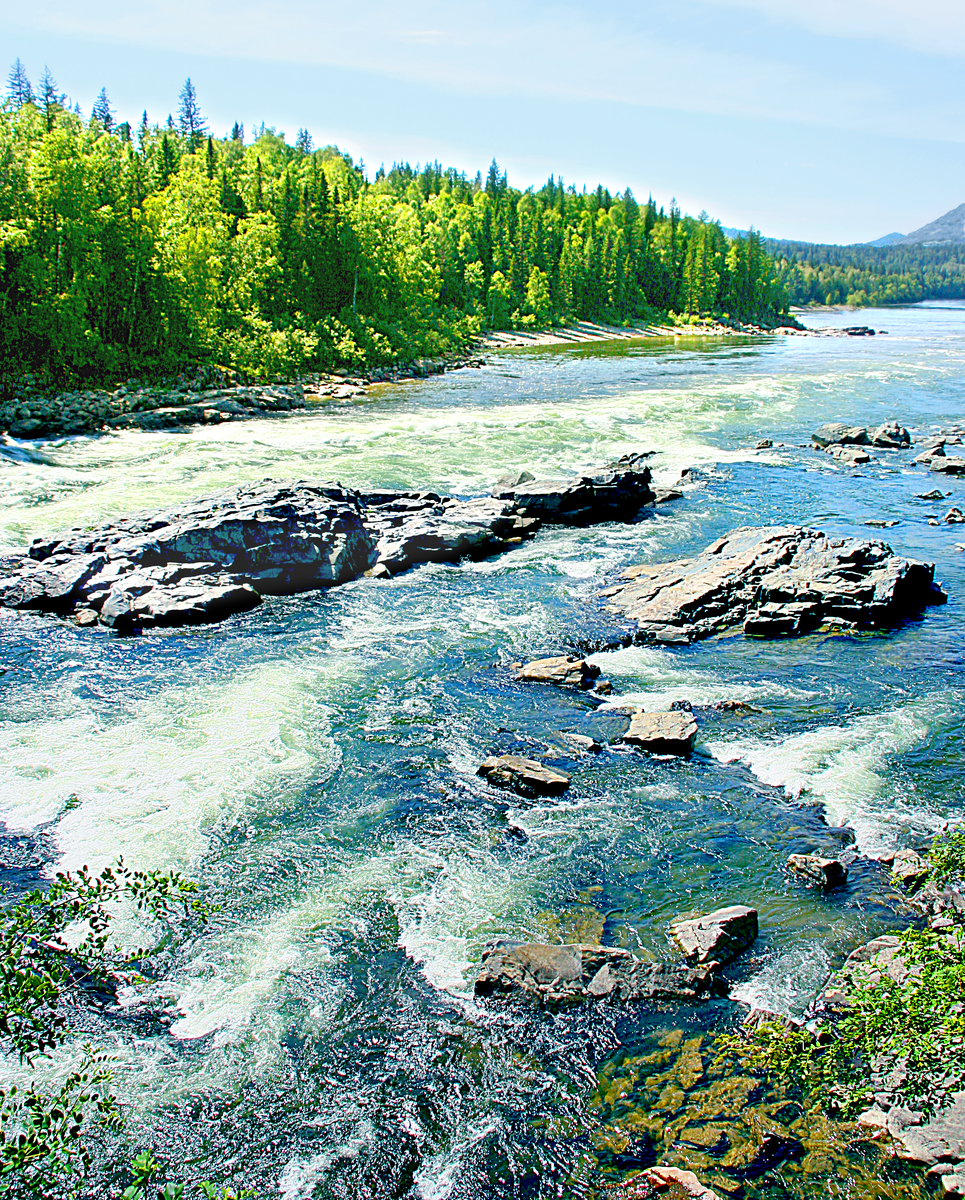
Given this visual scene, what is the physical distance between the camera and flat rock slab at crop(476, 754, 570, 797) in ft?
42.1

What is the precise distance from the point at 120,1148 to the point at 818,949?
749 cm

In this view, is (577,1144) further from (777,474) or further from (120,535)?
(777,474)

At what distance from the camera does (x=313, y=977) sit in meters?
9.41

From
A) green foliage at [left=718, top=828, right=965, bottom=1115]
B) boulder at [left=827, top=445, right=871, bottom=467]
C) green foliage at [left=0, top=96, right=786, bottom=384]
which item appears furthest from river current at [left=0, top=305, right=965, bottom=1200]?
green foliage at [left=0, top=96, right=786, bottom=384]

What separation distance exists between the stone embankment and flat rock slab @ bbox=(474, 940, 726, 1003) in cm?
1326

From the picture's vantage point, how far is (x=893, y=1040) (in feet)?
21.4

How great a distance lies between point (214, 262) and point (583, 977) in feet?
197

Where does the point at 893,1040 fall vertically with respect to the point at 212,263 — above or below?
below

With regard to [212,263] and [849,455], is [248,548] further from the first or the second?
[212,263]

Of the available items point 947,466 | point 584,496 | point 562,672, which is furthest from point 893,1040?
point 947,466

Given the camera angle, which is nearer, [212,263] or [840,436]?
[840,436]

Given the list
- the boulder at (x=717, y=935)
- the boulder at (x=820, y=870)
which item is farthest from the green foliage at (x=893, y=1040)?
the boulder at (x=820, y=870)

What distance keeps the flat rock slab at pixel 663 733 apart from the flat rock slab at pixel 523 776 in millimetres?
1628

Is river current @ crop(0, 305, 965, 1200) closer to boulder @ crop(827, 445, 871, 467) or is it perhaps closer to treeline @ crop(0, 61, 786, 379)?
boulder @ crop(827, 445, 871, 467)
